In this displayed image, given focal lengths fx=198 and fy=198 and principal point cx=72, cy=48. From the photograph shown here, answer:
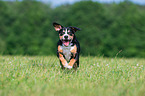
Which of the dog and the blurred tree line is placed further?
the blurred tree line

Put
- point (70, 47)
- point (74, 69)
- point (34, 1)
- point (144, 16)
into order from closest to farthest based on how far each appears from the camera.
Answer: point (70, 47) < point (74, 69) < point (144, 16) < point (34, 1)

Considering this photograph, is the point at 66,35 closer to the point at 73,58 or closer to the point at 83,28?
the point at 73,58

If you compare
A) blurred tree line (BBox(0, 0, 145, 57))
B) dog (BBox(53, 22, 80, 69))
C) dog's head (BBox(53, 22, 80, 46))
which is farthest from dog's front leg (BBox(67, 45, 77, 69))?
blurred tree line (BBox(0, 0, 145, 57))

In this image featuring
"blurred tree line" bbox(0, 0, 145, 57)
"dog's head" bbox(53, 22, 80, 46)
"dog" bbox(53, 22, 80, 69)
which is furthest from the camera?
"blurred tree line" bbox(0, 0, 145, 57)

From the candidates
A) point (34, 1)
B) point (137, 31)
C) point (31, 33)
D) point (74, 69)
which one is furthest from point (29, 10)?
point (74, 69)

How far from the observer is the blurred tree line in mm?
36000

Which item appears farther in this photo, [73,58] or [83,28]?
[83,28]

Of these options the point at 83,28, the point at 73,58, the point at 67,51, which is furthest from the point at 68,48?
the point at 83,28

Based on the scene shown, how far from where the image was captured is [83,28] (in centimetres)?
3675

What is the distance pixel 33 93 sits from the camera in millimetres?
4250

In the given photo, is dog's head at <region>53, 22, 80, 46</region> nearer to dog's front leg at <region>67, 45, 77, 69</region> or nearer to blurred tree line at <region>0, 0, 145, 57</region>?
dog's front leg at <region>67, 45, 77, 69</region>

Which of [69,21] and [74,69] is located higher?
[69,21]

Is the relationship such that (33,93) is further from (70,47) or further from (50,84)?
(70,47)

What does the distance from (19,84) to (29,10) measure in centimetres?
3884
